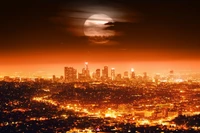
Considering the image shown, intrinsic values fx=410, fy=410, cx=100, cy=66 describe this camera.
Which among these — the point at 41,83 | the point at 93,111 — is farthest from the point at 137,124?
the point at 41,83

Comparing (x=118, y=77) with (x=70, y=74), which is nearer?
(x=70, y=74)

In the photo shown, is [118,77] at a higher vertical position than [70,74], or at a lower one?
lower

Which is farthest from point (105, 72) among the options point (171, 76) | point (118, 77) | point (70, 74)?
point (171, 76)

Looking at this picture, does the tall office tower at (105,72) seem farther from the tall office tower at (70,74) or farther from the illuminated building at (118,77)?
the tall office tower at (70,74)

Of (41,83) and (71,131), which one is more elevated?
(41,83)

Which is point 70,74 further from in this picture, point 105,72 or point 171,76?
point 171,76

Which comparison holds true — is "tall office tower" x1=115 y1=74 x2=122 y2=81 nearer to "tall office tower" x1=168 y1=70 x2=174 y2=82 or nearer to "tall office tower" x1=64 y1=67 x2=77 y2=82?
"tall office tower" x1=64 y1=67 x2=77 y2=82

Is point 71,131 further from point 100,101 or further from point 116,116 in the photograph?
point 100,101

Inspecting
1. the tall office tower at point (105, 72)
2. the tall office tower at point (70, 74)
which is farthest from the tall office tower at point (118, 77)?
the tall office tower at point (70, 74)

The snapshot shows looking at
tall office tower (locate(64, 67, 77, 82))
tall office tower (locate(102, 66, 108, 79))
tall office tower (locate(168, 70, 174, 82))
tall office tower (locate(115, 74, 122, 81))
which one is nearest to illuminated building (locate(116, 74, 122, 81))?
tall office tower (locate(115, 74, 122, 81))
